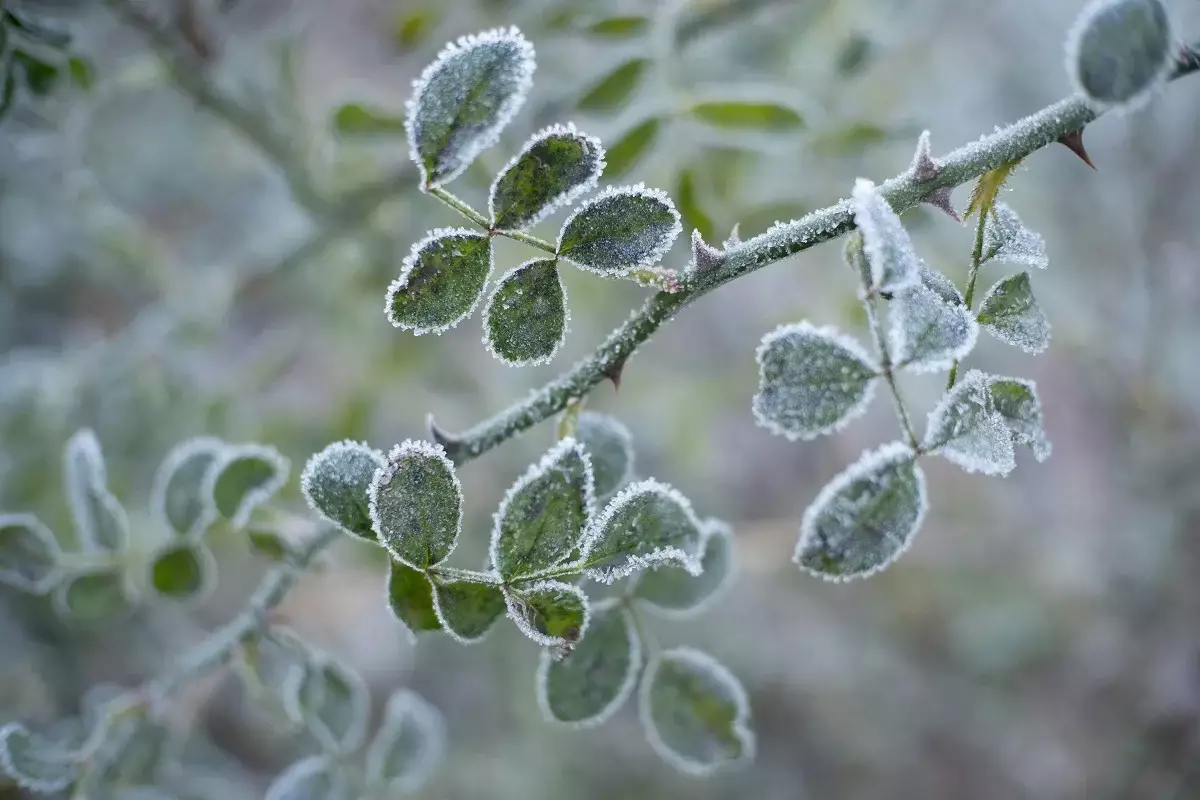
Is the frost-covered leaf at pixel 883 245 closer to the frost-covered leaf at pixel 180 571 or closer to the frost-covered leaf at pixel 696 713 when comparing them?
the frost-covered leaf at pixel 696 713

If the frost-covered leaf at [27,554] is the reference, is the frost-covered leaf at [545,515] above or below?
above

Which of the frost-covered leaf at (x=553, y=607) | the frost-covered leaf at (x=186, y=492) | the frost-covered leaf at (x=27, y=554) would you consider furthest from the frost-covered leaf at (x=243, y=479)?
the frost-covered leaf at (x=553, y=607)

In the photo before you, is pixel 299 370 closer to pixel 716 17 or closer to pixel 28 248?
pixel 28 248

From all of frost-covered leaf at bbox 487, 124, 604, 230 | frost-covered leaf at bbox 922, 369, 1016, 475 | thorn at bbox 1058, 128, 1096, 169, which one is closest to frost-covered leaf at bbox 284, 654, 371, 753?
frost-covered leaf at bbox 487, 124, 604, 230

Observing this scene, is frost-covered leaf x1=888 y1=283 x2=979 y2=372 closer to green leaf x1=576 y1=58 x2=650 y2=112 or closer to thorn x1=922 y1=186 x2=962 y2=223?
thorn x1=922 y1=186 x2=962 y2=223

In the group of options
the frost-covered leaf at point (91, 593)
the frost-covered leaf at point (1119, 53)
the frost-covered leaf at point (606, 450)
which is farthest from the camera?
the frost-covered leaf at point (91, 593)

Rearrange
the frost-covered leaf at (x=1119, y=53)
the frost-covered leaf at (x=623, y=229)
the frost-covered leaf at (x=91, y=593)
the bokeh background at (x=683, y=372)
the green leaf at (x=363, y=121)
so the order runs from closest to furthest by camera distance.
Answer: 1. the frost-covered leaf at (x=1119, y=53)
2. the frost-covered leaf at (x=623, y=229)
3. the frost-covered leaf at (x=91, y=593)
4. the green leaf at (x=363, y=121)
5. the bokeh background at (x=683, y=372)

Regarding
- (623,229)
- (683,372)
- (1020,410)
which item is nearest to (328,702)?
(623,229)

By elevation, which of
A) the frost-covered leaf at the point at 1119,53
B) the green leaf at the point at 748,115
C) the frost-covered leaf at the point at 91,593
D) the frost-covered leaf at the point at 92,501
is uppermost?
the green leaf at the point at 748,115

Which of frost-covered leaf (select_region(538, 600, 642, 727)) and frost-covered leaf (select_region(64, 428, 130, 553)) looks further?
frost-covered leaf (select_region(64, 428, 130, 553))
